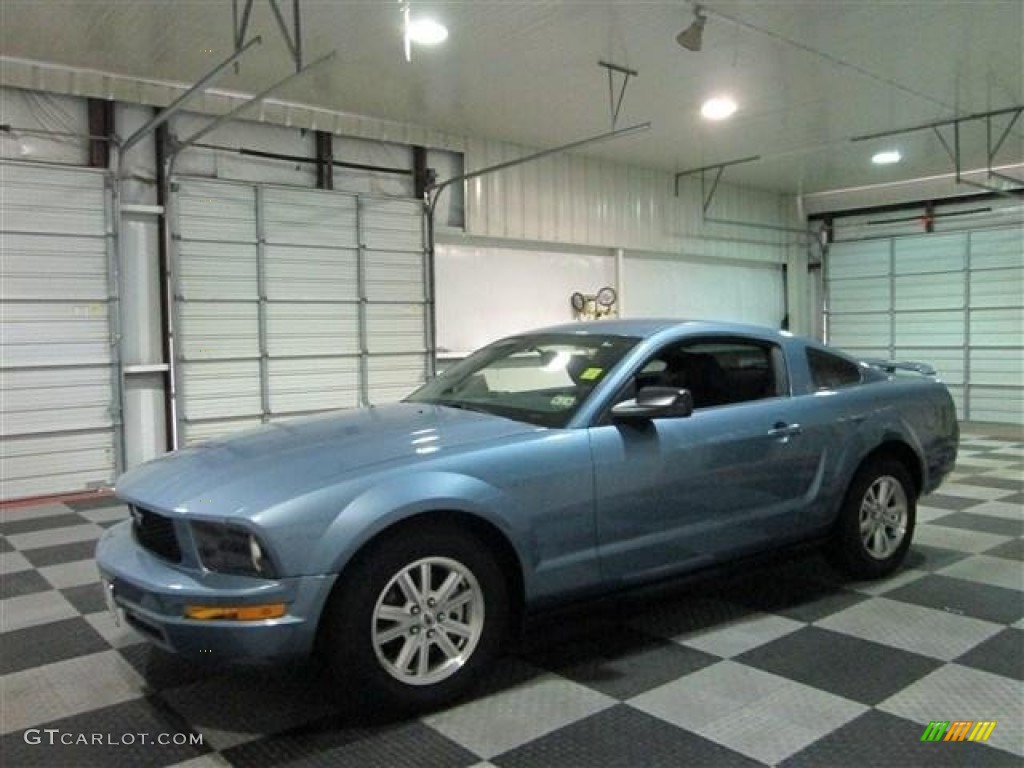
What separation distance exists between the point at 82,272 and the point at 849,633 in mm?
7499

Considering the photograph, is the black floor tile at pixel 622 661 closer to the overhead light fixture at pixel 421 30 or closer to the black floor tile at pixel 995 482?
the overhead light fixture at pixel 421 30

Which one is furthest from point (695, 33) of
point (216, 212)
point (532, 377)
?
point (216, 212)

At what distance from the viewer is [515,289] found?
1125cm

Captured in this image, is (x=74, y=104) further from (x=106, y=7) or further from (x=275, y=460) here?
(x=275, y=460)

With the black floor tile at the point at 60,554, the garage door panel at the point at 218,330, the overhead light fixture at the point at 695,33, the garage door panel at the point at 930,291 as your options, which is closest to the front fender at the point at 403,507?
the black floor tile at the point at 60,554

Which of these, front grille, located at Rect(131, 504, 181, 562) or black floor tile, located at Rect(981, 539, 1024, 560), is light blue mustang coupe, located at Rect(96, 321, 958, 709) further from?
black floor tile, located at Rect(981, 539, 1024, 560)

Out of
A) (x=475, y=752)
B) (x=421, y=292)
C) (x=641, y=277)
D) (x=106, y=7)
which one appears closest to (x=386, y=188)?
(x=421, y=292)

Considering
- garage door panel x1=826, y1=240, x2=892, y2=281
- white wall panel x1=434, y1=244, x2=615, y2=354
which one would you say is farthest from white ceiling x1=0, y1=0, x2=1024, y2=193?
garage door panel x1=826, y1=240, x2=892, y2=281

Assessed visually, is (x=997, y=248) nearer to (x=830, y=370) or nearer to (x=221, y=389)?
(x=830, y=370)

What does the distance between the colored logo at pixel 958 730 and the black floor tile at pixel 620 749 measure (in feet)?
2.29

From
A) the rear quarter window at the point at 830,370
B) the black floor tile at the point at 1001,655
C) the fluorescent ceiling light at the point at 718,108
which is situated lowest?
the black floor tile at the point at 1001,655

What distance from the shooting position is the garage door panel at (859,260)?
14766 mm

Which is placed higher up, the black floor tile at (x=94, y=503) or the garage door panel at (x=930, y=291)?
the garage door panel at (x=930, y=291)

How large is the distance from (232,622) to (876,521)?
11.5 feet
